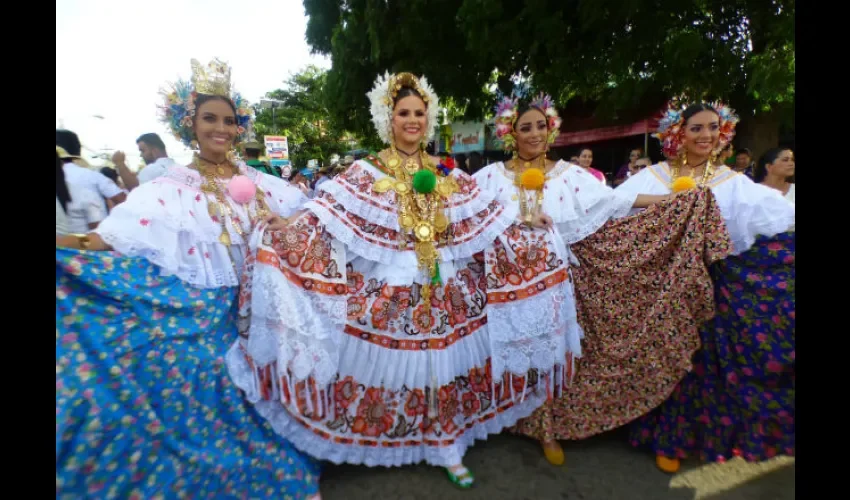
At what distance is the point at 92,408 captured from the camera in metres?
1.51

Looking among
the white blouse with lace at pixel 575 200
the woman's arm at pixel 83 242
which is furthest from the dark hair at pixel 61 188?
the white blouse with lace at pixel 575 200

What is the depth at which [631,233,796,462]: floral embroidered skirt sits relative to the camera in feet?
6.95

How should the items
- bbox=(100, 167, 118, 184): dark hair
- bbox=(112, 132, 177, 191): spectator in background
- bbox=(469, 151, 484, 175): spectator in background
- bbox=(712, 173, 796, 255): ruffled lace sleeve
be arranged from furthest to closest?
bbox=(469, 151, 484, 175): spectator in background, bbox=(112, 132, 177, 191): spectator in background, bbox=(100, 167, 118, 184): dark hair, bbox=(712, 173, 796, 255): ruffled lace sleeve

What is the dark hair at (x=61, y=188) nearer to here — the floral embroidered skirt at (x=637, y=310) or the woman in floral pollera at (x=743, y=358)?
the floral embroidered skirt at (x=637, y=310)

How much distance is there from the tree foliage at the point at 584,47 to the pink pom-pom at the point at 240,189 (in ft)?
16.6

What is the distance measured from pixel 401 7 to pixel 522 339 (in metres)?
6.82

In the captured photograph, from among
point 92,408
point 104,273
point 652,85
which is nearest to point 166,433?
point 92,408

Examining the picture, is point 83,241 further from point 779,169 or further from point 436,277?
point 779,169

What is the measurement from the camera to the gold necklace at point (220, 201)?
220 centimetres

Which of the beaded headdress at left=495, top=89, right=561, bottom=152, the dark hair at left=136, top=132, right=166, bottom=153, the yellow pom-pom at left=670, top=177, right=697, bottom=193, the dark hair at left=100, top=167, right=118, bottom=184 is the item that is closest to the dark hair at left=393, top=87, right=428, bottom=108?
the beaded headdress at left=495, top=89, right=561, bottom=152

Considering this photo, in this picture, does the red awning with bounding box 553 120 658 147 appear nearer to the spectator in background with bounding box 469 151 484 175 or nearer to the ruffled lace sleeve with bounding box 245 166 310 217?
the spectator in background with bounding box 469 151 484 175

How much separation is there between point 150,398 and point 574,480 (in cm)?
218

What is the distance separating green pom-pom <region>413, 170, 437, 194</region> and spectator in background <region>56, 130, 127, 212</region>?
151cm
